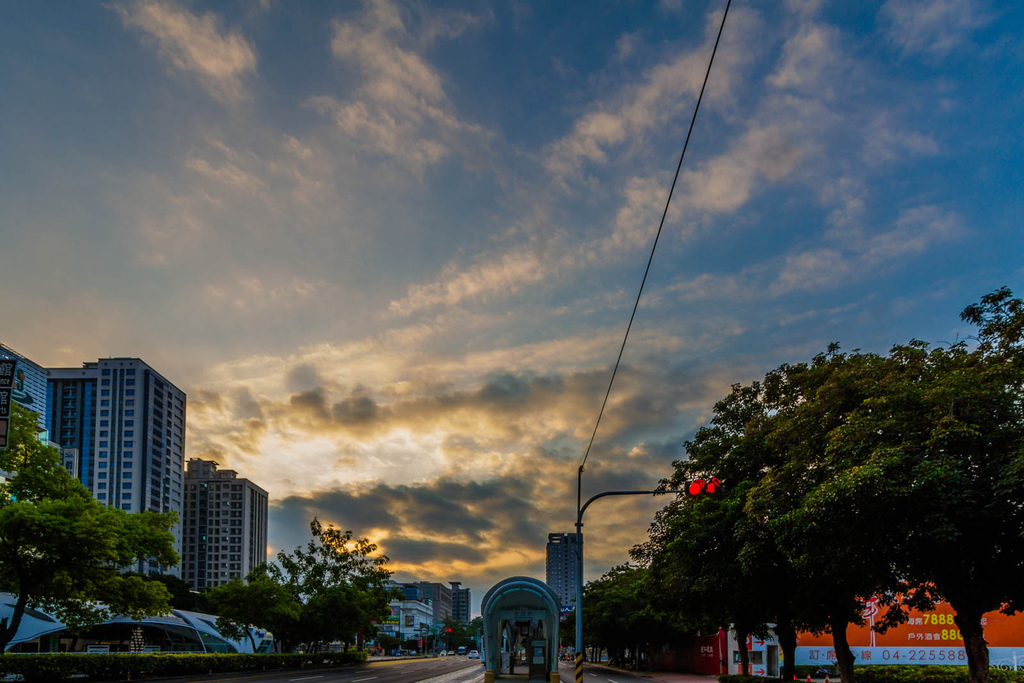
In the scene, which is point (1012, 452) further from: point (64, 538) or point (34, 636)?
point (34, 636)

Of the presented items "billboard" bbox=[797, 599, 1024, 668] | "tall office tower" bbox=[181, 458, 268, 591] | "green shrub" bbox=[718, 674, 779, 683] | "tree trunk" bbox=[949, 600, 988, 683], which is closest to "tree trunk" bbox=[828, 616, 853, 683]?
"tree trunk" bbox=[949, 600, 988, 683]

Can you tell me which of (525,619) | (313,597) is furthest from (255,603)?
(525,619)

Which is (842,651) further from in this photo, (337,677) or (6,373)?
(337,677)

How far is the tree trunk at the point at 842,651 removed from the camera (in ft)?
80.8

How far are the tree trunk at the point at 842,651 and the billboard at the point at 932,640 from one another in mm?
23001

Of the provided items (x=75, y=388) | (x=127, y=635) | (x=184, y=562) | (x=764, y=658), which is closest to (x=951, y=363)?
(x=764, y=658)

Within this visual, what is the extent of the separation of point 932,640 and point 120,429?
15603 centimetres

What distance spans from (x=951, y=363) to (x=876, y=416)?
2676 millimetres

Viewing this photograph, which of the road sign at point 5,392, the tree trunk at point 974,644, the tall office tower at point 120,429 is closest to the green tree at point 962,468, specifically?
the tree trunk at point 974,644

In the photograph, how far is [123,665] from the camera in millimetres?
35000

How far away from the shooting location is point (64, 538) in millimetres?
28547

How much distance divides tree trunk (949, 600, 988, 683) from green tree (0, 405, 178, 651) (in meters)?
28.4

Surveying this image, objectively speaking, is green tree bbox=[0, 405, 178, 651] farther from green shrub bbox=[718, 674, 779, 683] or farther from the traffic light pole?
green shrub bbox=[718, 674, 779, 683]

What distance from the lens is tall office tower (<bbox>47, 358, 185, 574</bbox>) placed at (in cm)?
15888
